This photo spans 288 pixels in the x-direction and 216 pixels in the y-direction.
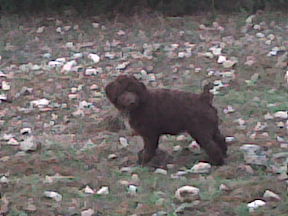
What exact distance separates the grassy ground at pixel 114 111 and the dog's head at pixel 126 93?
0.44 metres

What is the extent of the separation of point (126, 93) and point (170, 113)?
12.7 inches

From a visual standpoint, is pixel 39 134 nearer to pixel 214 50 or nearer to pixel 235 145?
pixel 235 145

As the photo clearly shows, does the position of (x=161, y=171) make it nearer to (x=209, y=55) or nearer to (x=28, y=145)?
(x=28, y=145)

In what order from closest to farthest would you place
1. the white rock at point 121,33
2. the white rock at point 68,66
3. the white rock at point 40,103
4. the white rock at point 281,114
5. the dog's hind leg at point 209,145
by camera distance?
the dog's hind leg at point 209,145 → the white rock at point 281,114 → the white rock at point 40,103 → the white rock at point 68,66 → the white rock at point 121,33

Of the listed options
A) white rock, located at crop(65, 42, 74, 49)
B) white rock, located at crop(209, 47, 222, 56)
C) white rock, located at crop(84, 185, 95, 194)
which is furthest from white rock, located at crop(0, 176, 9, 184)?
white rock, located at crop(65, 42, 74, 49)

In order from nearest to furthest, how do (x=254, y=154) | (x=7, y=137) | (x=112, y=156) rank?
(x=254, y=154) → (x=112, y=156) → (x=7, y=137)

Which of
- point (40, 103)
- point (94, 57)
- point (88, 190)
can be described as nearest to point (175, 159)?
point (88, 190)

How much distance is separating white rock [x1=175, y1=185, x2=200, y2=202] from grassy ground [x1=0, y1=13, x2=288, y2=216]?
4cm

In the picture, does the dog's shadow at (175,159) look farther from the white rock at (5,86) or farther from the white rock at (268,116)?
the white rock at (5,86)

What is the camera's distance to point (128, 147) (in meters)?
5.70

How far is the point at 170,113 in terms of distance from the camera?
16.5 feet

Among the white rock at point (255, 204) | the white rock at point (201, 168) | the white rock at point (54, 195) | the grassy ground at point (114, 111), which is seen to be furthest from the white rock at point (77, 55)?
the white rock at point (255, 204)

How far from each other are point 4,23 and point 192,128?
5852mm

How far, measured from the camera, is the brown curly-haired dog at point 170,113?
498 cm
